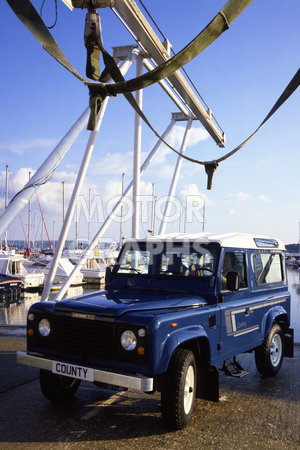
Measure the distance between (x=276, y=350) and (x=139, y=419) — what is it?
310 cm

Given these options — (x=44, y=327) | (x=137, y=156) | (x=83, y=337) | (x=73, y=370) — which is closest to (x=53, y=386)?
(x=44, y=327)

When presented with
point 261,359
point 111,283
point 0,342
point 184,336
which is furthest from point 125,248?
point 0,342

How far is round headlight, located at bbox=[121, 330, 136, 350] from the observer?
14.4 feet

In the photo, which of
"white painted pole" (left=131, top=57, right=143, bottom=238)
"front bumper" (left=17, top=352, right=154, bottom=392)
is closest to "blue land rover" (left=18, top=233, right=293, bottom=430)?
"front bumper" (left=17, top=352, right=154, bottom=392)

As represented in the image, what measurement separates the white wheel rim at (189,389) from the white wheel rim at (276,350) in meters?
2.47

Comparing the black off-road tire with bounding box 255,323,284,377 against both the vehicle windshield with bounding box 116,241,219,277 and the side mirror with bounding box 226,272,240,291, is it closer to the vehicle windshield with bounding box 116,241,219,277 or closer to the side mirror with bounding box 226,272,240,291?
the side mirror with bounding box 226,272,240,291

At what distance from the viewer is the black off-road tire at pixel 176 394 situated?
174 inches

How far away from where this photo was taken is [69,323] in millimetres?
4852

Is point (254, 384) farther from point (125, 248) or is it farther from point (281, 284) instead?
point (125, 248)

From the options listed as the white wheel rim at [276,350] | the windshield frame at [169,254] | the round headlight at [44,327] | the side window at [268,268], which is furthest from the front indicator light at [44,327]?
the white wheel rim at [276,350]

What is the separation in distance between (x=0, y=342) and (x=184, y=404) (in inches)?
210

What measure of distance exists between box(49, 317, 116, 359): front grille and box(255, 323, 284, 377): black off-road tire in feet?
9.97

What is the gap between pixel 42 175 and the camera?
9539mm

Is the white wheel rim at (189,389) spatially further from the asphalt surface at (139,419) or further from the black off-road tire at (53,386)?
the black off-road tire at (53,386)
